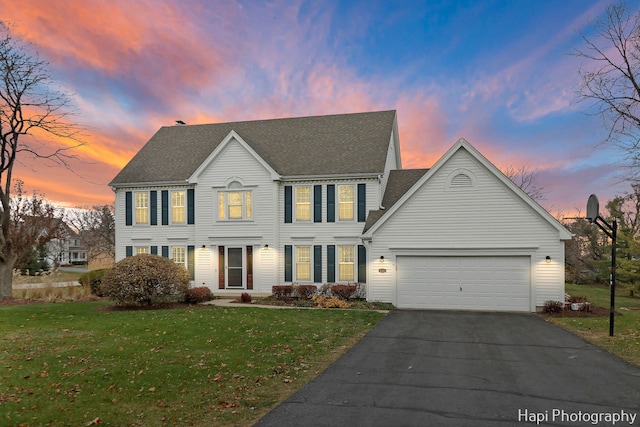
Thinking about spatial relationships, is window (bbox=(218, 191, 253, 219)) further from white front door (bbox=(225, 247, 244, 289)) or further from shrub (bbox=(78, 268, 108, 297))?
shrub (bbox=(78, 268, 108, 297))

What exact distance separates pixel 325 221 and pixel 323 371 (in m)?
13.8

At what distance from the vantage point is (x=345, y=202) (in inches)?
880

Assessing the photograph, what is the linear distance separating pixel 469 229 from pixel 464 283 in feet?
7.92

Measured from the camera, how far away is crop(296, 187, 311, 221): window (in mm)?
22828

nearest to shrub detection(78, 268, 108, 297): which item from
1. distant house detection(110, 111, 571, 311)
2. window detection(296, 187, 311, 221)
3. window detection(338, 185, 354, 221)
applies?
distant house detection(110, 111, 571, 311)

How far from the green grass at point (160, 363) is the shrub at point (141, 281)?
4.33ft

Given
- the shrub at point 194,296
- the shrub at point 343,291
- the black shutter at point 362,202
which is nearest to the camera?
the shrub at point 194,296

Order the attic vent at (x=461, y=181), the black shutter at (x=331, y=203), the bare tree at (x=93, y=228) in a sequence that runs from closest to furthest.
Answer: the attic vent at (x=461, y=181), the black shutter at (x=331, y=203), the bare tree at (x=93, y=228)

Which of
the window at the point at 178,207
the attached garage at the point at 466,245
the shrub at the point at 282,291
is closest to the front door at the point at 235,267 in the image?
the shrub at the point at 282,291

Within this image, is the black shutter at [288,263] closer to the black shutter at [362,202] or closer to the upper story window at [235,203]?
the upper story window at [235,203]

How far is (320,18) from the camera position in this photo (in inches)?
695

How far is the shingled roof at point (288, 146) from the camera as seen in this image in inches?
907

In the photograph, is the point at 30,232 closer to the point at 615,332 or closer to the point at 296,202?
the point at 296,202

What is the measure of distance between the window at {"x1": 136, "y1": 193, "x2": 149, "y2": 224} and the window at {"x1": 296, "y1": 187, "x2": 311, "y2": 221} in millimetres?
9569
